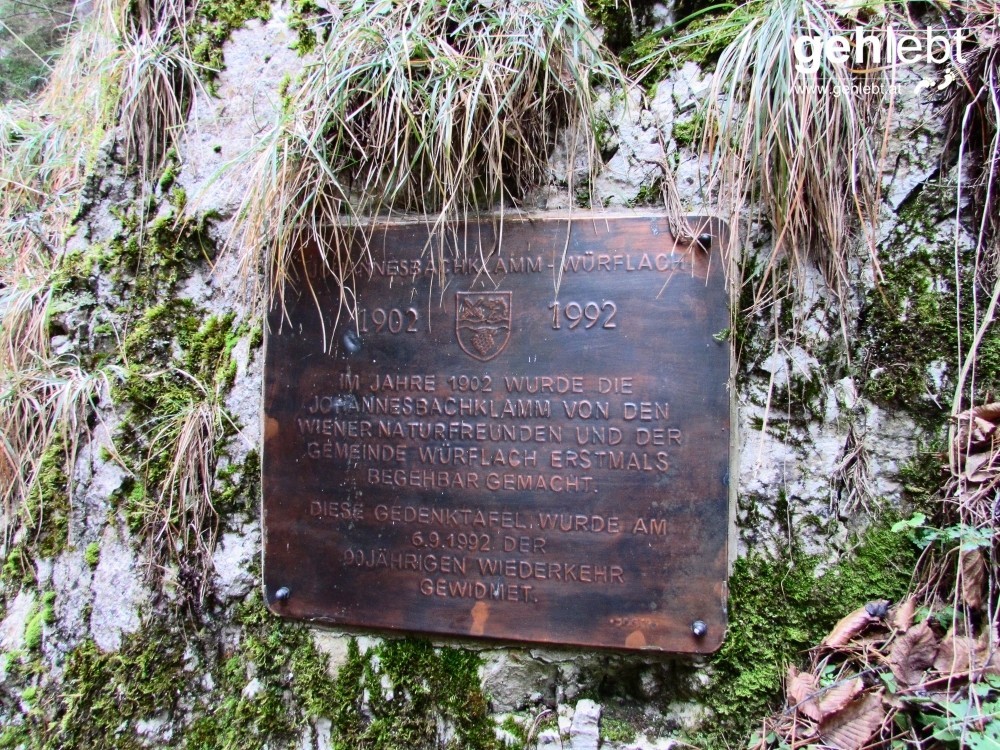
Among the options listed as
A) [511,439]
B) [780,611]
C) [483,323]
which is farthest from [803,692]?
[483,323]

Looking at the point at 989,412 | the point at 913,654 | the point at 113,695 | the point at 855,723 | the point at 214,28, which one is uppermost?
the point at 214,28

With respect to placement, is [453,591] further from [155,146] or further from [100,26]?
[100,26]

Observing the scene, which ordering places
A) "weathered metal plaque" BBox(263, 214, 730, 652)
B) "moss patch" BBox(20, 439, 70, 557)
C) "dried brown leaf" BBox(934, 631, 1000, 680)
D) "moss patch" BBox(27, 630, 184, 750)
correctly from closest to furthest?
"dried brown leaf" BBox(934, 631, 1000, 680), "weathered metal plaque" BBox(263, 214, 730, 652), "moss patch" BBox(27, 630, 184, 750), "moss patch" BBox(20, 439, 70, 557)

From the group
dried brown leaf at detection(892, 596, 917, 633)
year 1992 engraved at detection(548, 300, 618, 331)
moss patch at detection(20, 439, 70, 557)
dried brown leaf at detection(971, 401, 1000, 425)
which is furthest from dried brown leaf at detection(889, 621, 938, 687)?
moss patch at detection(20, 439, 70, 557)

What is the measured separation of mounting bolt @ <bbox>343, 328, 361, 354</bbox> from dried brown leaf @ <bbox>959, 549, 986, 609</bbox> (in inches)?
61.3

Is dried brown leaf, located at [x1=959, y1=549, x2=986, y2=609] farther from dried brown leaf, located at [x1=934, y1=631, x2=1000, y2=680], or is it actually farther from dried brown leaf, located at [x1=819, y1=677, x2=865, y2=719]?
dried brown leaf, located at [x1=819, y1=677, x2=865, y2=719]

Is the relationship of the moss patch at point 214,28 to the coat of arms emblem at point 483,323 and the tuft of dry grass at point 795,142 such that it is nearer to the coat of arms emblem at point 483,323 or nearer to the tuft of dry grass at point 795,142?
the coat of arms emblem at point 483,323

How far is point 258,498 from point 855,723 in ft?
5.38

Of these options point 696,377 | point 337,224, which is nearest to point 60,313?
point 337,224

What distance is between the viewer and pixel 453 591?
1.68 meters

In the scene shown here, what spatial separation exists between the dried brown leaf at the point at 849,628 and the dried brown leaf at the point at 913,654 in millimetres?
75

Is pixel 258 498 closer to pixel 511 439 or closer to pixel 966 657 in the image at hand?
pixel 511 439

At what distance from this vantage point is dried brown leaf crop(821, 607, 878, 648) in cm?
151

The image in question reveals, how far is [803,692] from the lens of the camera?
1.49 m
